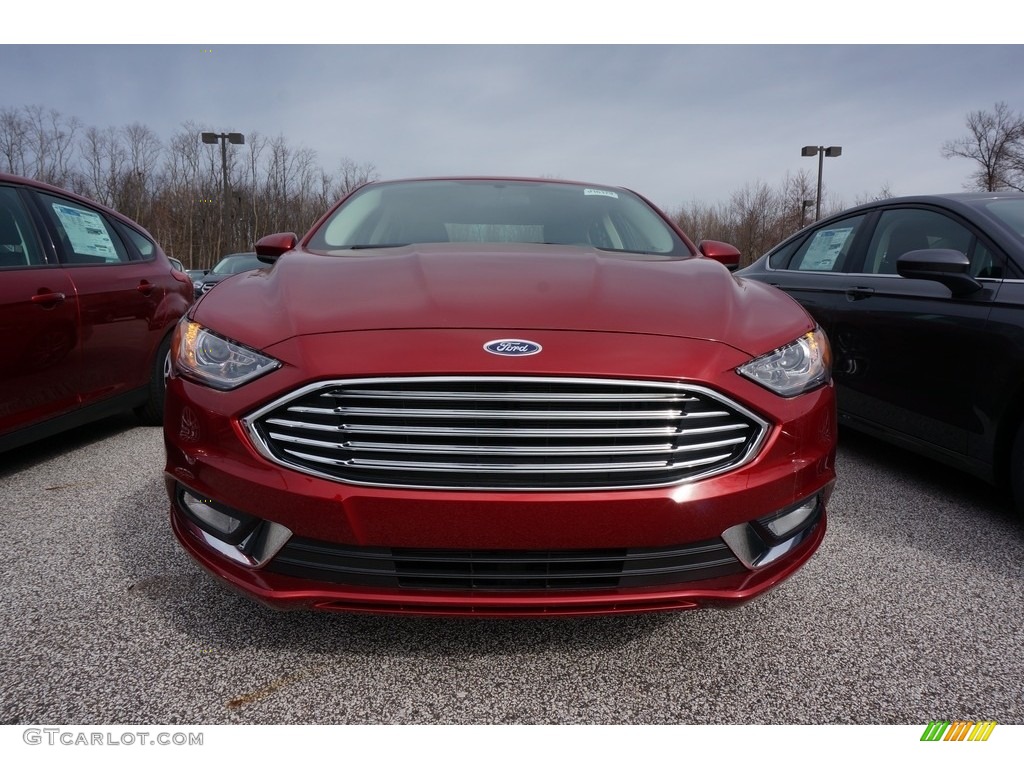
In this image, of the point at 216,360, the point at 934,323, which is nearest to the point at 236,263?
the point at 216,360

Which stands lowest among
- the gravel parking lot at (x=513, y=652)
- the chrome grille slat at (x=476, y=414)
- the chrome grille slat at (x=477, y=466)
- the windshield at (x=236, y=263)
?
the gravel parking lot at (x=513, y=652)

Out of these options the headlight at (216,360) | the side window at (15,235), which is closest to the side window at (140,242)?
the side window at (15,235)

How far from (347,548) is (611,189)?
2252 mm

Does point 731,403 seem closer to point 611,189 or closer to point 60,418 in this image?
point 611,189

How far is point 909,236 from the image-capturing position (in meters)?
3.40

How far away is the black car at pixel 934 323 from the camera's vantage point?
262 cm

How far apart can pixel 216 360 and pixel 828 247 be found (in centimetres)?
363

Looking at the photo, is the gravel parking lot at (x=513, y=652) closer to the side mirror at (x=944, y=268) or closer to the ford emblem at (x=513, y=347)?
the ford emblem at (x=513, y=347)

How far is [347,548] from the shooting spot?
59.0 inches

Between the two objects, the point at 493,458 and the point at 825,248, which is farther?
the point at 825,248

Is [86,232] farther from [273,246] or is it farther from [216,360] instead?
[216,360]

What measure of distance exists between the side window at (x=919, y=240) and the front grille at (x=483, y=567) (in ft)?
7.26

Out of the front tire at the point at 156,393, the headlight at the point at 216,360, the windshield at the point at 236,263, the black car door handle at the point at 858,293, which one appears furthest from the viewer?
the windshield at the point at 236,263
